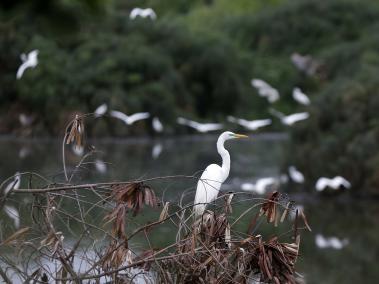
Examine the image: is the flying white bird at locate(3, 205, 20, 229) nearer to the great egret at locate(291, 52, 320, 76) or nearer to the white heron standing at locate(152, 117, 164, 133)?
the white heron standing at locate(152, 117, 164, 133)

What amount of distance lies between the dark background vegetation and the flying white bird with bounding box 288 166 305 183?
256 mm

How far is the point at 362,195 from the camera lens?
18.9m

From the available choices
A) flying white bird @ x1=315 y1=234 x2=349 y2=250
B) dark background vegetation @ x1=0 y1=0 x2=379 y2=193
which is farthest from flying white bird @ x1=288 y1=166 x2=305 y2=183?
flying white bird @ x1=315 y1=234 x2=349 y2=250

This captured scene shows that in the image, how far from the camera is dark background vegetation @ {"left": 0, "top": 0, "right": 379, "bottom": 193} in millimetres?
23797

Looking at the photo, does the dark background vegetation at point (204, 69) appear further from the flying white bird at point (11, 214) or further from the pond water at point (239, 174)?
the flying white bird at point (11, 214)

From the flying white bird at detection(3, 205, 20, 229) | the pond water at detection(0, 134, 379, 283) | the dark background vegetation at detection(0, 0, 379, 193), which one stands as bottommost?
the dark background vegetation at detection(0, 0, 379, 193)

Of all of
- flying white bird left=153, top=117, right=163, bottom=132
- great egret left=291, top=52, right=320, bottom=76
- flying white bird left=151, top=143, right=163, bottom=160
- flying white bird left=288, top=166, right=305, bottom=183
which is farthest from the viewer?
great egret left=291, top=52, right=320, bottom=76

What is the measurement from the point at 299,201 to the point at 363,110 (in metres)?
2.14

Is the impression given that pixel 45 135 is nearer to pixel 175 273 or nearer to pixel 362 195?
pixel 362 195

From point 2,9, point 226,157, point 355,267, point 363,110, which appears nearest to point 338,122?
point 363,110

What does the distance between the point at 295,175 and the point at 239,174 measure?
14.2 ft

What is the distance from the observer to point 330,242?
16469 mm

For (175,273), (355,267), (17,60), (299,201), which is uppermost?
(175,273)

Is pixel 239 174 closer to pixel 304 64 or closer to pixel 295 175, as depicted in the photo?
pixel 295 175
